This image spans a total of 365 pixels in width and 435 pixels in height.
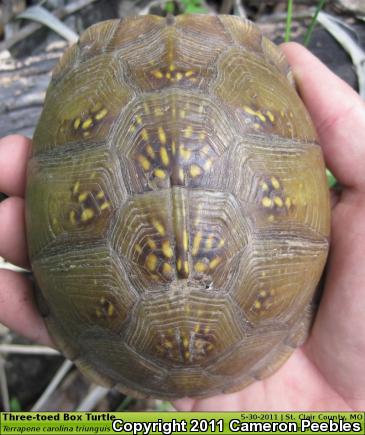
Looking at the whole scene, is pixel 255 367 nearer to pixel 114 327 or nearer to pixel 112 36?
pixel 114 327

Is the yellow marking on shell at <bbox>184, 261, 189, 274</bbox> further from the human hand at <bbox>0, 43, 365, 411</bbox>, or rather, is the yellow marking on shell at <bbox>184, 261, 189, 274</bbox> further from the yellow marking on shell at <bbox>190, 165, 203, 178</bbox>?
the human hand at <bbox>0, 43, 365, 411</bbox>

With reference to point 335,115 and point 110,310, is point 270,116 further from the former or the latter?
point 110,310

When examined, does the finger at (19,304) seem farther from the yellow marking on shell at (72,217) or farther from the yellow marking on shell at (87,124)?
the yellow marking on shell at (87,124)

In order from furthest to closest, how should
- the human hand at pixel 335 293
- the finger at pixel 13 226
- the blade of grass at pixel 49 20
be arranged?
1. the blade of grass at pixel 49 20
2. the finger at pixel 13 226
3. the human hand at pixel 335 293

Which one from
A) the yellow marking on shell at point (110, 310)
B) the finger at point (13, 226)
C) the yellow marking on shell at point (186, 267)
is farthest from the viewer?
the finger at point (13, 226)

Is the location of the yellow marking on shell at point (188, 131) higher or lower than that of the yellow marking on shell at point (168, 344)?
higher

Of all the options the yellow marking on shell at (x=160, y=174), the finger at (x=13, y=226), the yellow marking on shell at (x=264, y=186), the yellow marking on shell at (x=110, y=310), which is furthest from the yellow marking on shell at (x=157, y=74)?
the finger at (x=13, y=226)

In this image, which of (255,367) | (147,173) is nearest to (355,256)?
(255,367)

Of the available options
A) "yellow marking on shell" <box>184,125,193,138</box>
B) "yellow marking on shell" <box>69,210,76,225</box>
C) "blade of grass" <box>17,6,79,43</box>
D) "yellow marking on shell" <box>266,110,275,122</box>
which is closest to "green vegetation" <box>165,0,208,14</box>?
"blade of grass" <box>17,6,79,43</box>
